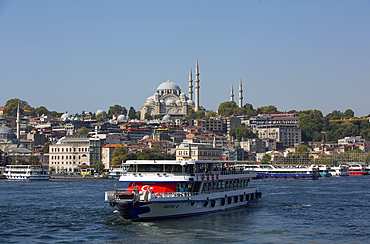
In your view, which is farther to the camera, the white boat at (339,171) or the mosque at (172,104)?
the mosque at (172,104)

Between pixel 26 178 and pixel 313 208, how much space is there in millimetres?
40028

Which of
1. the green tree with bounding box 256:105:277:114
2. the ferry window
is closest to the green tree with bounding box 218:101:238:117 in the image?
the green tree with bounding box 256:105:277:114

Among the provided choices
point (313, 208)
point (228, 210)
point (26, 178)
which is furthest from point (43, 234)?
point (26, 178)

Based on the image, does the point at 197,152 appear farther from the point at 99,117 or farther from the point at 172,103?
the point at 172,103

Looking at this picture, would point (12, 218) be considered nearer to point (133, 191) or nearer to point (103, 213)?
point (103, 213)

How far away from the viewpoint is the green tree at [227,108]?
14000cm

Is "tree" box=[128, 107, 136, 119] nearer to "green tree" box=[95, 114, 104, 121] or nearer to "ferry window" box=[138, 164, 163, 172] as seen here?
"green tree" box=[95, 114, 104, 121]

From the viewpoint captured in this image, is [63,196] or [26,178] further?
[26,178]

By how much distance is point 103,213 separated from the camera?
25344mm

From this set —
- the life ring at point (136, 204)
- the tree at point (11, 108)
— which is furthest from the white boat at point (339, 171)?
the tree at point (11, 108)

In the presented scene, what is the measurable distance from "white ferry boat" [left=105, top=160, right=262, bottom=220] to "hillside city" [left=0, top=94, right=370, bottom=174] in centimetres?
3910

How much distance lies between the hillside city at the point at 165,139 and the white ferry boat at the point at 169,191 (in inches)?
1539

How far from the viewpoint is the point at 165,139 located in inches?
4003

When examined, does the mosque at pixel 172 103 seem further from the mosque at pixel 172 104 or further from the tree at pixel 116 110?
the tree at pixel 116 110
